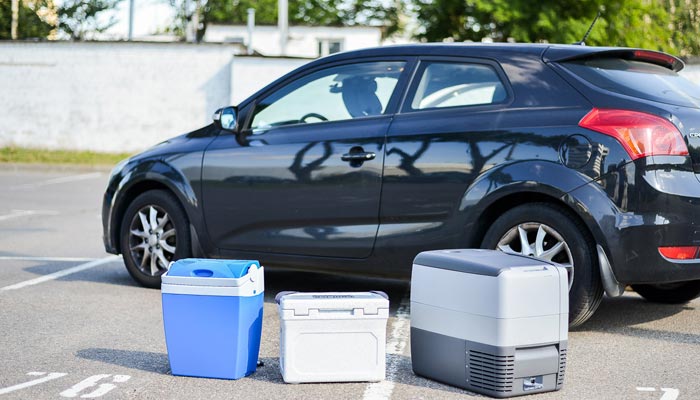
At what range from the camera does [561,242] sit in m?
5.88

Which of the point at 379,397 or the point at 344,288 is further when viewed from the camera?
the point at 344,288

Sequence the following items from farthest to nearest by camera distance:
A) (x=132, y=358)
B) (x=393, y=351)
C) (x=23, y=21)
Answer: (x=23, y=21), (x=393, y=351), (x=132, y=358)

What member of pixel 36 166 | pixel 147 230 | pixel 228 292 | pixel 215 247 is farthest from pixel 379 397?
pixel 36 166

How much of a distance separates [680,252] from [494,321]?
64.6 inches

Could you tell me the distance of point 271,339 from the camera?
19.5 ft

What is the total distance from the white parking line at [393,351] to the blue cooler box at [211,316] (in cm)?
64

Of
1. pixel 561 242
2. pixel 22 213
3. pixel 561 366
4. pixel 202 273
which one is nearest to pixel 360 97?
pixel 561 242

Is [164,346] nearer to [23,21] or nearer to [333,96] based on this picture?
[333,96]

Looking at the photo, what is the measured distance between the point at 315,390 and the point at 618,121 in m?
2.25

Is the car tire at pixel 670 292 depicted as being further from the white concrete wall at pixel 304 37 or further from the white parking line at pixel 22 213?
the white concrete wall at pixel 304 37

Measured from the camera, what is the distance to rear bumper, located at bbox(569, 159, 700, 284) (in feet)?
18.7

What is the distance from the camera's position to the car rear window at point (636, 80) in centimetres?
600

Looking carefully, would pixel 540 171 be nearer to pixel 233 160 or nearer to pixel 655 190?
pixel 655 190

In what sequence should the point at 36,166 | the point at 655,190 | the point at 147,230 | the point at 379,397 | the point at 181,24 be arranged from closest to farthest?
the point at 379,397 < the point at 655,190 < the point at 147,230 < the point at 36,166 < the point at 181,24
